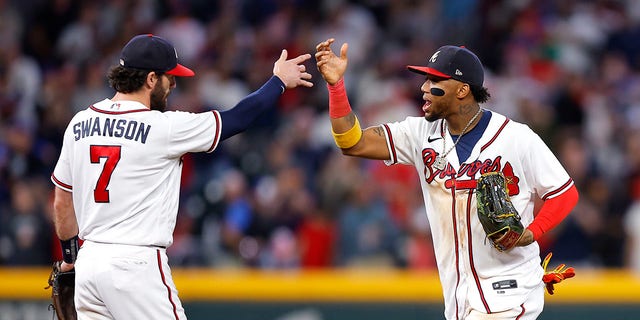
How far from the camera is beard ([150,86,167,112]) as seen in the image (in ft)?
18.3

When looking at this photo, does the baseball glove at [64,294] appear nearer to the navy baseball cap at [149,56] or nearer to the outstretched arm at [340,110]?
the navy baseball cap at [149,56]

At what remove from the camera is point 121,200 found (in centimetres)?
540

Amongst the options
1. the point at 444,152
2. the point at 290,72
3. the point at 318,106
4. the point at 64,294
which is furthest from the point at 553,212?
the point at 318,106

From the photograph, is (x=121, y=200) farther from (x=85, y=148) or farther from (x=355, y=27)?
(x=355, y=27)

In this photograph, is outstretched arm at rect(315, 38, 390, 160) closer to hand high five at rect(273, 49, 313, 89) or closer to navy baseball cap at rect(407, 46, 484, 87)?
hand high five at rect(273, 49, 313, 89)

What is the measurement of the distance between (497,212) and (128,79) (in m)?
1.91

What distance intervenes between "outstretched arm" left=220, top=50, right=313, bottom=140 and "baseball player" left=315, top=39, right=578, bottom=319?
0.59ft

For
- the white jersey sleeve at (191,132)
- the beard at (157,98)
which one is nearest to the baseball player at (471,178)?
the white jersey sleeve at (191,132)

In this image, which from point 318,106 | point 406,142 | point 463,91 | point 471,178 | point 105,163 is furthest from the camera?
point 318,106

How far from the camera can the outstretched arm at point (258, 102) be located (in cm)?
557

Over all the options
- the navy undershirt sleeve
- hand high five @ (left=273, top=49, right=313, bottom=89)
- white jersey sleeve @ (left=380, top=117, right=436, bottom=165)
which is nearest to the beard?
the navy undershirt sleeve

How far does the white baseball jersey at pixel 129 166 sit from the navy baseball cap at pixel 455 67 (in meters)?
1.23

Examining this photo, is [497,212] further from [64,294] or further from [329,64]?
[64,294]

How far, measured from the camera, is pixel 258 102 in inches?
222
